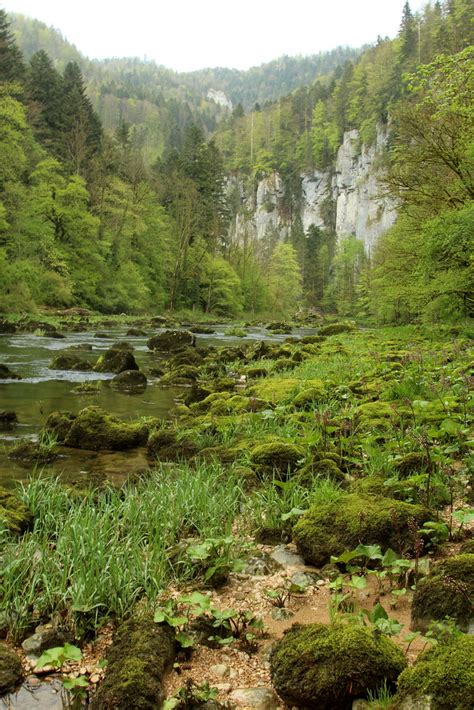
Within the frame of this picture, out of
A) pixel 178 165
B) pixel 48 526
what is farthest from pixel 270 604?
pixel 178 165

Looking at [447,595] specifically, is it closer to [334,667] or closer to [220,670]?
[334,667]

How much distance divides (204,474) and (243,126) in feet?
553

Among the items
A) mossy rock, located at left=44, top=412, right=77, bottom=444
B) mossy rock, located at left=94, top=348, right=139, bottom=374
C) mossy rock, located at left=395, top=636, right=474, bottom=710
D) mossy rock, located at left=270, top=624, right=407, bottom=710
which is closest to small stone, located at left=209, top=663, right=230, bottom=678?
mossy rock, located at left=270, top=624, right=407, bottom=710

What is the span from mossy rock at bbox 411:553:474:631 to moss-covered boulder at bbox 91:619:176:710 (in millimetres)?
1276

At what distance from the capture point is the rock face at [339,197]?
10612 cm

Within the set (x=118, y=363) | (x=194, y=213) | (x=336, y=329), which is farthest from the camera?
(x=194, y=213)

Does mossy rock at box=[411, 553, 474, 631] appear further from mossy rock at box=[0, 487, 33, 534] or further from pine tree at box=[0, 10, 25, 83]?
pine tree at box=[0, 10, 25, 83]

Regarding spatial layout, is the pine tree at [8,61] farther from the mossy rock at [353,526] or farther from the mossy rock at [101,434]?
the mossy rock at [353,526]

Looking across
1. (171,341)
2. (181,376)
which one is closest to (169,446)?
(181,376)

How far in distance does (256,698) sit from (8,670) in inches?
48.1

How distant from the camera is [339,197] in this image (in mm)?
127125

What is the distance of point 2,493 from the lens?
4938 mm

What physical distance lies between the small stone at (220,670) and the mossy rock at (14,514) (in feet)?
7.24

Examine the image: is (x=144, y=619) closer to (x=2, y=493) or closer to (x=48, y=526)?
(x=48, y=526)
